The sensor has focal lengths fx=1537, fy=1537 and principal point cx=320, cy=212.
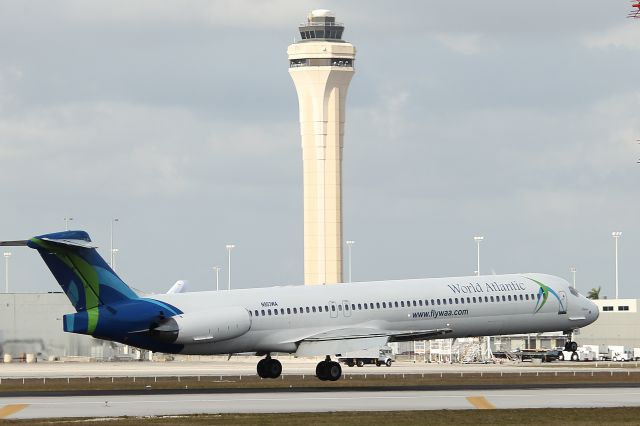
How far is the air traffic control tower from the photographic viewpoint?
584ft

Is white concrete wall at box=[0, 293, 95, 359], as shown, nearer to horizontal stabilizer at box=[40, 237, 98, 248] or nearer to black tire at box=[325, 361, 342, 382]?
black tire at box=[325, 361, 342, 382]

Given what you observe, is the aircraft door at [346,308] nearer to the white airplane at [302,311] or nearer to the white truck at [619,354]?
the white airplane at [302,311]

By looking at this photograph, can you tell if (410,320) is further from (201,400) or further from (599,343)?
(599,343)

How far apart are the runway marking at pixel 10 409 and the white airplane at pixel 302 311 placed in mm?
7673

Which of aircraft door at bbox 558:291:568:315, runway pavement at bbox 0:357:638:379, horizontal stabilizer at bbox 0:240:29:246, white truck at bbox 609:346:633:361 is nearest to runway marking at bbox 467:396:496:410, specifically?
aircraft door at bbox 558:291:568:315

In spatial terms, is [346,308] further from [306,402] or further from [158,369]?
[158,369]

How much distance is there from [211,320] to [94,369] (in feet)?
112

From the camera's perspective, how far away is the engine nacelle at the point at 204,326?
63.6 meters

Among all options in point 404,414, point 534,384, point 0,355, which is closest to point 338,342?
point 534,384

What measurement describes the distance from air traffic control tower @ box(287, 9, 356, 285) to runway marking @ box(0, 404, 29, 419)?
413ft

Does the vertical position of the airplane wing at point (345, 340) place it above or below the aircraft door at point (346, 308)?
below

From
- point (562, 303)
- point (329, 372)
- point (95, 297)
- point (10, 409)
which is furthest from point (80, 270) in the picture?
point (562, 303)

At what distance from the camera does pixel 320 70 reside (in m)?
177

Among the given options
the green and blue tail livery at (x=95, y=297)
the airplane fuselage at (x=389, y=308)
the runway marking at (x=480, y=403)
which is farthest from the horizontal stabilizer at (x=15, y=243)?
the runway marking at (x=480, y=403)
